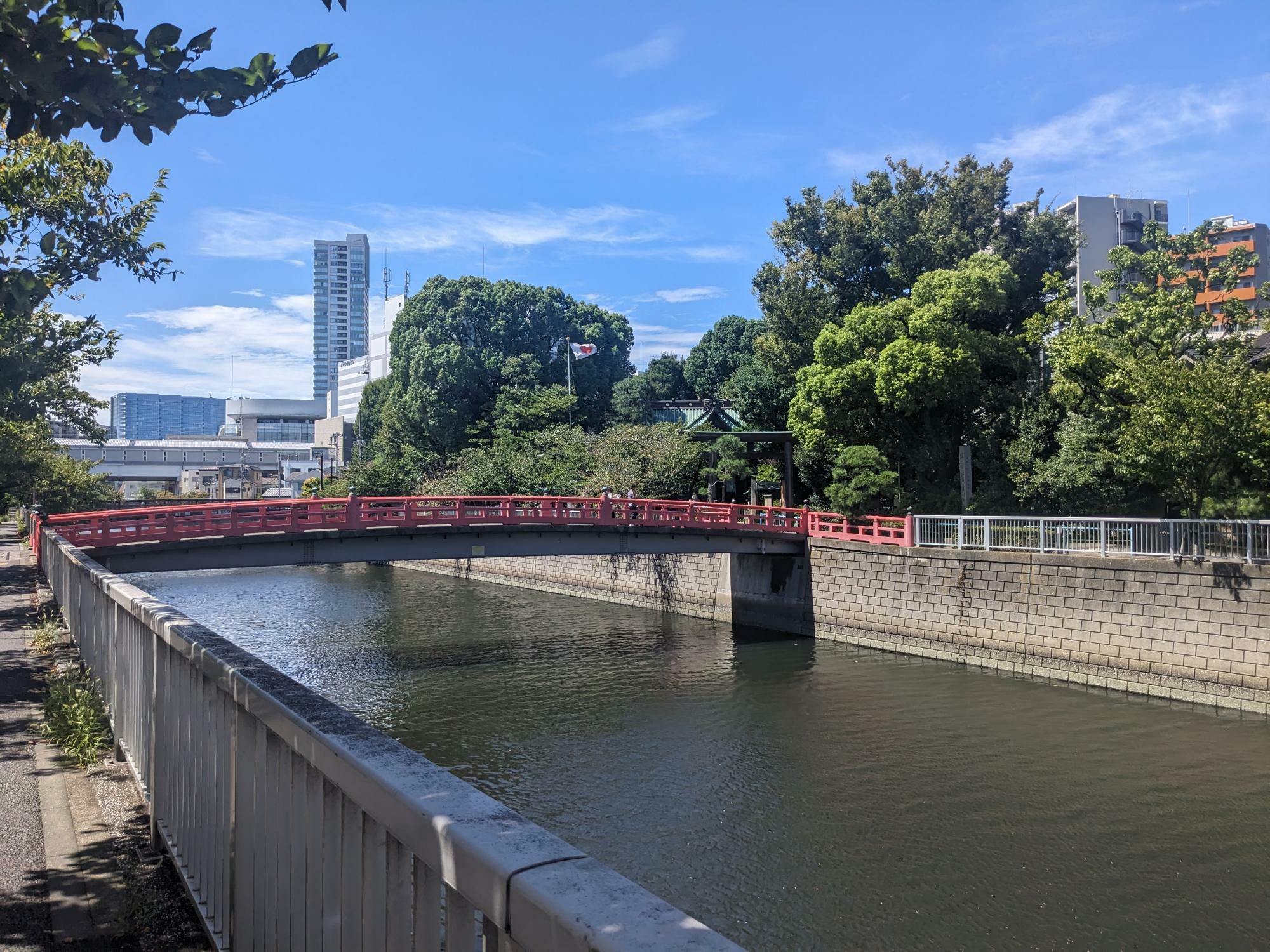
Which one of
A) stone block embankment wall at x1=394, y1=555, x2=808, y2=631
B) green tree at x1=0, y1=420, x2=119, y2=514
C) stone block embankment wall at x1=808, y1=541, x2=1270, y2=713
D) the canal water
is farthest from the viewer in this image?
green tree at x1=0, y1=420, x2=119, y2=514

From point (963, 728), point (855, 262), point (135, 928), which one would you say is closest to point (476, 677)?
point (963, 728)

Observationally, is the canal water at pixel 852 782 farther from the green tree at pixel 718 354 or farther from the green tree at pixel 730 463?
the green tree at pixel 718 354

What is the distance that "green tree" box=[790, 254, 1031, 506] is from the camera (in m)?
30.8

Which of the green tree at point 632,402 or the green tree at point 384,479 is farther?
the green tree at point 384,479

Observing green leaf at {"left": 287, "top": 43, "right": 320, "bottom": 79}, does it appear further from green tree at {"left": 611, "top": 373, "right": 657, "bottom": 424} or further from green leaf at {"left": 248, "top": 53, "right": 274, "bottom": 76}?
green tree at {"left": 611, "top": 373, "right": 657, "bottom": 424}

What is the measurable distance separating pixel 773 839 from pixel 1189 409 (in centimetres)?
1406

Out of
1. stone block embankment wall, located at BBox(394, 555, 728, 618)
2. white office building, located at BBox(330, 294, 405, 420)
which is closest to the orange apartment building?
stone block embankment wall, located at BBox(394, 555, 728, 618)

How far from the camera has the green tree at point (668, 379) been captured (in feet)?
224

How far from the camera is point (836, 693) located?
2105cm

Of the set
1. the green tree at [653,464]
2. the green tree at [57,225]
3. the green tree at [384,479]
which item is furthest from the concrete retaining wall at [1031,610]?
the green tree at [384,479]

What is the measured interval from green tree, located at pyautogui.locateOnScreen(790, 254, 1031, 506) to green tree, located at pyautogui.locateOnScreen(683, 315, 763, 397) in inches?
1173

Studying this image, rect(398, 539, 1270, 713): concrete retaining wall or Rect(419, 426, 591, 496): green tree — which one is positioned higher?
Rect(419, 426, 591, 496): green tree

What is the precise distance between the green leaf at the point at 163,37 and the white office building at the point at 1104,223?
6508 cm

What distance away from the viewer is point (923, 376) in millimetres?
30297
